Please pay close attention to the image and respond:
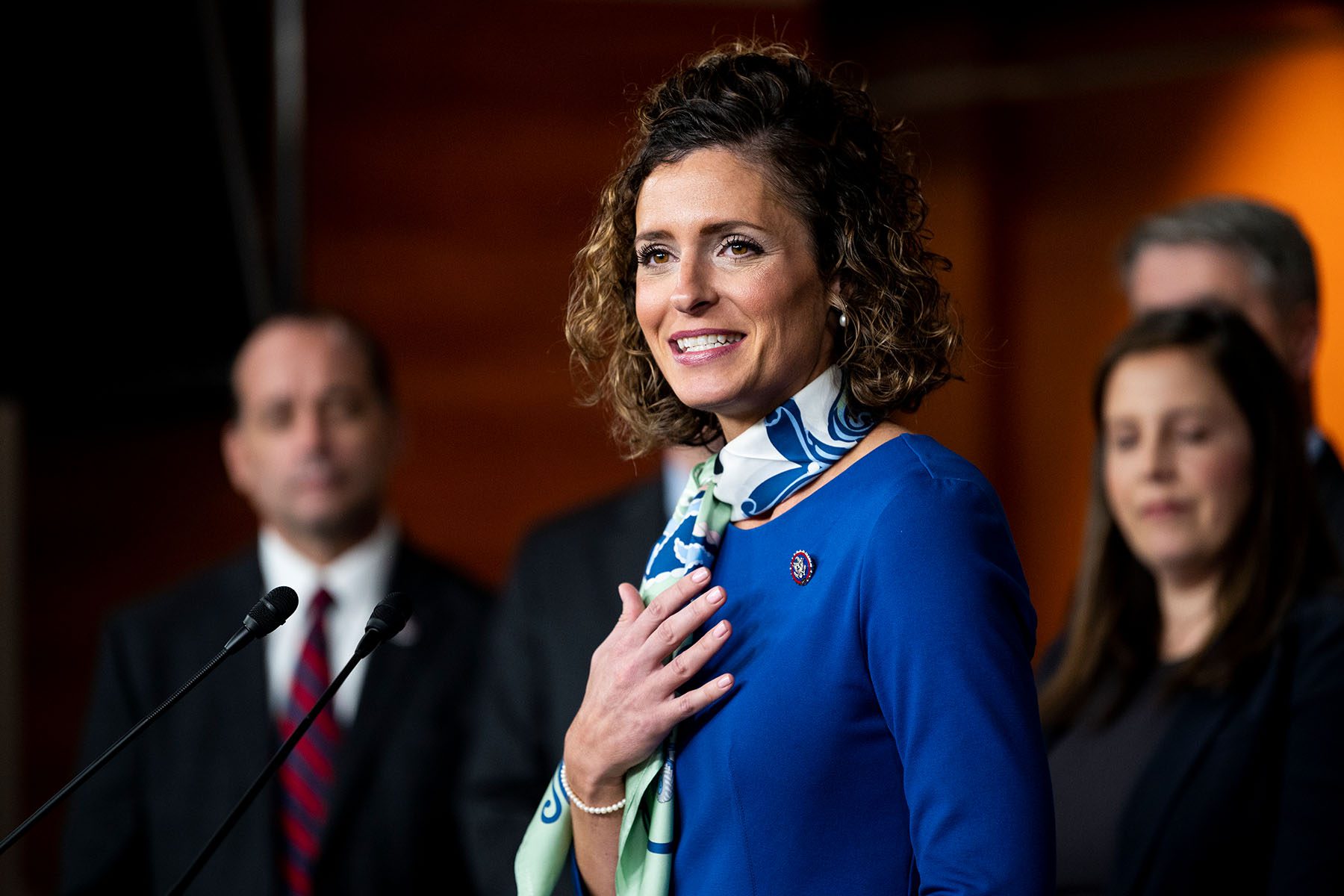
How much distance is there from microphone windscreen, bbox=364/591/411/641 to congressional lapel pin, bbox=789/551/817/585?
400 mm

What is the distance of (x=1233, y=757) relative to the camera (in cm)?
204

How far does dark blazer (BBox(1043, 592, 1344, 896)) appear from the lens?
6.38ft

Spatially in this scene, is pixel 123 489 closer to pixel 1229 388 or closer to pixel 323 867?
pixel 323 867

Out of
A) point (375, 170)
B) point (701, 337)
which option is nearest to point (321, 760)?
point (701, 337)

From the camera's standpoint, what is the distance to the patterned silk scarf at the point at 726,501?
144 cm

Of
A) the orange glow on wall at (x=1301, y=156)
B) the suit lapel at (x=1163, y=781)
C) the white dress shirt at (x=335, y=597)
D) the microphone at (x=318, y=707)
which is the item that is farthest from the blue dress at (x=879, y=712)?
the orange glow on wall at (x=1301, y=156)

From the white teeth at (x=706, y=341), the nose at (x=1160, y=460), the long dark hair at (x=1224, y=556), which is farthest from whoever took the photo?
the nose at (x=1160, y=460)

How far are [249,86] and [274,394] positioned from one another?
145 cm

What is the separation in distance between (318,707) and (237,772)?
4.60 ft

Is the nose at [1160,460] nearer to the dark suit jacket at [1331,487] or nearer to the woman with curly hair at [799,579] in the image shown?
the dark suit jacket at [1331,487]

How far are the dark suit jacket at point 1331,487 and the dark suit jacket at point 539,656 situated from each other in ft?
3.80

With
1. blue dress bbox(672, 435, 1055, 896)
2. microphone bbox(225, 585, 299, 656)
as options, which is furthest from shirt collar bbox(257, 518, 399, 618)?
blue dress bbox(672, 435, 1055, 896)

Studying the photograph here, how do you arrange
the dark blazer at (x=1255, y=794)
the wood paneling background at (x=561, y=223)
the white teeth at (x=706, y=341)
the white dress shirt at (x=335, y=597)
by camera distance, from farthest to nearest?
1. the wood paneling background at (x=561, y=223)
2. the white dress shirt at (x=335, y=597)
3. the dark blazer at (x=1255, y=794)
4. the white teeth at (x=706, y=341)

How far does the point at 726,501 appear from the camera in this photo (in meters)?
1.51
